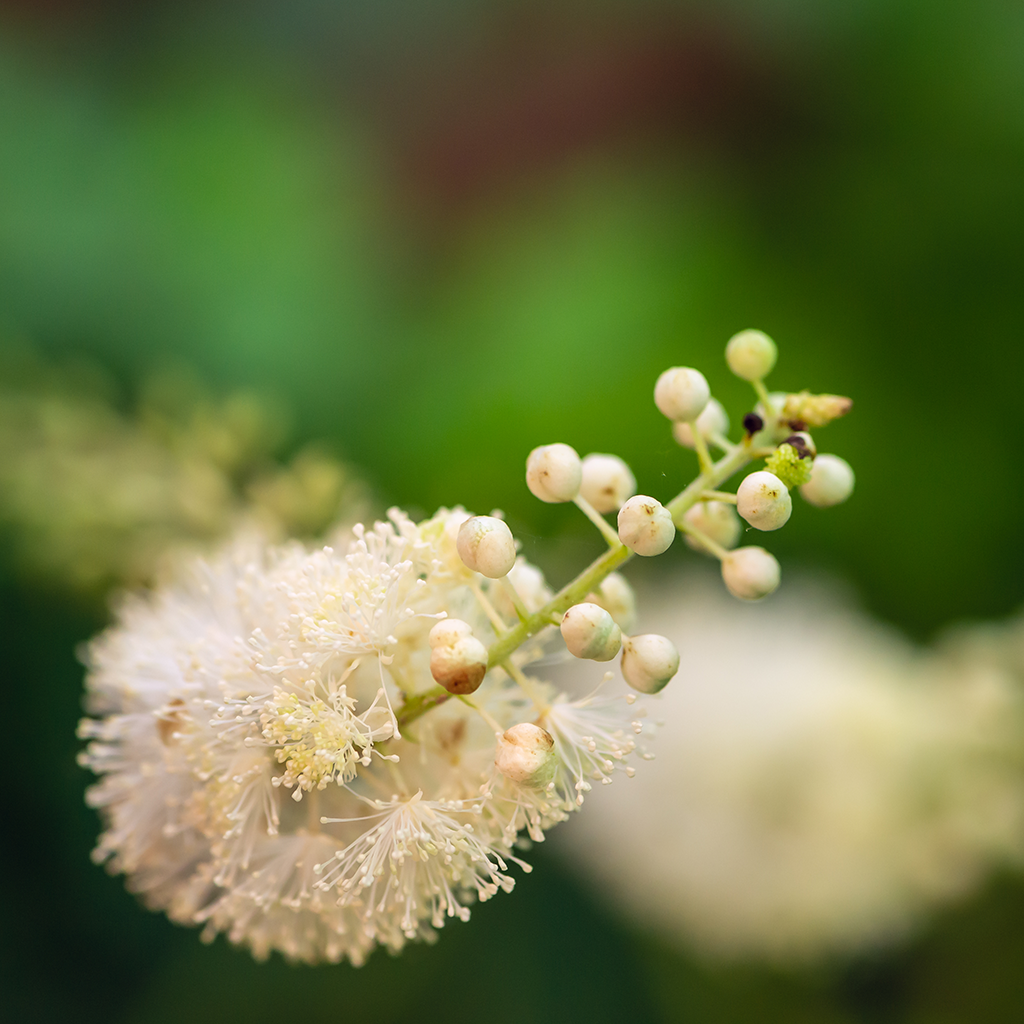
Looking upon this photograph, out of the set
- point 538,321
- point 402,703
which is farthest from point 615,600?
point 538,321

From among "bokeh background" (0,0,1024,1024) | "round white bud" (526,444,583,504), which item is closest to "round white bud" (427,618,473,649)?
"round white bud" (526,444,583,504)

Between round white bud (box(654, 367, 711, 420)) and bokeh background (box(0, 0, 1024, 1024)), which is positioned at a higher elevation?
bokeh background (box(0, 0, 1024, 1024))

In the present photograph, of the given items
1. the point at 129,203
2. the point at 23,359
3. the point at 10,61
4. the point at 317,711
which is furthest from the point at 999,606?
the point at 10,61

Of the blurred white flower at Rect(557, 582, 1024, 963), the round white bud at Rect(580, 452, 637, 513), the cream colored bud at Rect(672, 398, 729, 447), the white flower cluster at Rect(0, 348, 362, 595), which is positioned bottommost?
the blurred white flower at Rect(557, 582, 1024, 963)

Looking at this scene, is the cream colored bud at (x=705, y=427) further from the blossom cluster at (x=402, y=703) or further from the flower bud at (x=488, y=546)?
the flower bud at (x=488, y=546)

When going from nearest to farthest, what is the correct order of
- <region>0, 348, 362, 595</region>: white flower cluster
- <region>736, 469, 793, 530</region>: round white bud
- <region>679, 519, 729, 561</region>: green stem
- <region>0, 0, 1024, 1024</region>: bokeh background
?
<region>736, 469, 793, 530</region>: round white bud, <region>679, 519, 729, 561</region>: green stem, <region>0, 348, 362, 595</region>: white flower cluster, <region>0, 0, 1024, 1024</region>: bokeh background

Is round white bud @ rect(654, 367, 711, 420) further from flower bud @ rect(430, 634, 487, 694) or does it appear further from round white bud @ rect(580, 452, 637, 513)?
flower bud @ rect(430, 634, 487, 694)
